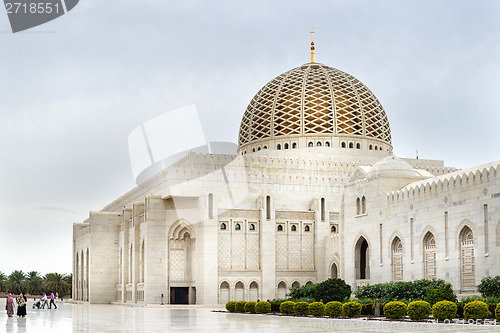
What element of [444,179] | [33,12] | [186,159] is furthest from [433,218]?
[33,12]

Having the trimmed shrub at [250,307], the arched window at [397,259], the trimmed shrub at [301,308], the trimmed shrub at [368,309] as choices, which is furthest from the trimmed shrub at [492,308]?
the arched window at [397,259]

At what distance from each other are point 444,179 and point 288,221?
1299 cm

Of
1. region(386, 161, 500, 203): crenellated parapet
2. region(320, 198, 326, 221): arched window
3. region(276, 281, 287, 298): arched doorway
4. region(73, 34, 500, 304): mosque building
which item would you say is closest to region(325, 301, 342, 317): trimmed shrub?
region(73, 34, 500, 304): mosque building

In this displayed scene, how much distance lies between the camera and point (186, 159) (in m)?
41.4

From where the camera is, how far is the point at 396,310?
20.8m

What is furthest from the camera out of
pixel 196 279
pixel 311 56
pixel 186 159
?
pixel 311 56

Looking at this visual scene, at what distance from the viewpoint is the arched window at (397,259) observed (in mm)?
31875

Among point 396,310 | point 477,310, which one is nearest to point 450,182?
point 396,310

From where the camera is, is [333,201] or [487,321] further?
[333,201]

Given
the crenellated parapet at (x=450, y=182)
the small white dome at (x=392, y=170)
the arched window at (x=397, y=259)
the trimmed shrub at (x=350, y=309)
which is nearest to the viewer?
the trimmed shrub at (x=350, y=309)

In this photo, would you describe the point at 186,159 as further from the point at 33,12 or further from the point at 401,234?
the point at 33,12

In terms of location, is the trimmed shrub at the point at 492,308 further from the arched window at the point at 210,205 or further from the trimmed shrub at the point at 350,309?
the arched window at the point at 210,205

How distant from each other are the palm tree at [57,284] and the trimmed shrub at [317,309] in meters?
51.3

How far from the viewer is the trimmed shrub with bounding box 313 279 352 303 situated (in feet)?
98.9
